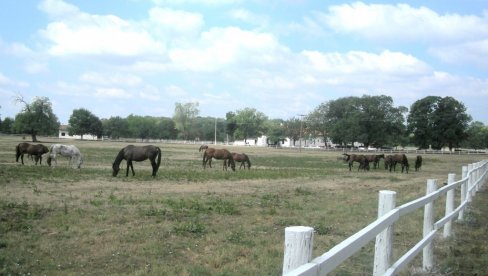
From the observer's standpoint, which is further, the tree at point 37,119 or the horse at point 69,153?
the tree at point 37,119

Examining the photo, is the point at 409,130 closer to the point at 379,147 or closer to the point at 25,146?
the point at 379,147

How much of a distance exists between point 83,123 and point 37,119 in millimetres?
46300

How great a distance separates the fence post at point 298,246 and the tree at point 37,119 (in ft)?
303

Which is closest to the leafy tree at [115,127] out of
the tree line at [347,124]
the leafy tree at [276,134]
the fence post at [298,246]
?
the tree line at [347,124]

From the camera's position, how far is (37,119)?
287 feet

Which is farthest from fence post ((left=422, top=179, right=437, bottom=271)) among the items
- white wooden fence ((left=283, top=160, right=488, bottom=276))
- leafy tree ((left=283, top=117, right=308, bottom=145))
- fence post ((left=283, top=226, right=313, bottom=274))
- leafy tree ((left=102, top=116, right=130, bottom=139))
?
leafy tree ((left=102, top=116, right=130, bottom=139))

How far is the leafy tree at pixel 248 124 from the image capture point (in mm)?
161875

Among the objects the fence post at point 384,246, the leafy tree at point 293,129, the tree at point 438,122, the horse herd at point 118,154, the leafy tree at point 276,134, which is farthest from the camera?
the leafy tree at point 276,134

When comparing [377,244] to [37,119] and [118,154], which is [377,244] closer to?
[118,154]

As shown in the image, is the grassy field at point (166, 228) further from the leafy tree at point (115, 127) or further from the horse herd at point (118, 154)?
the leafy tree at point (115, 127)

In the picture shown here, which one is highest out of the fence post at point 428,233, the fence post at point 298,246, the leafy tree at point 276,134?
the leafy tree at point 276,134

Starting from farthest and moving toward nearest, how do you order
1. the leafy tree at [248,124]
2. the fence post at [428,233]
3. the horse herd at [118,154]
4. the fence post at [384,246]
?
the leafy tree at [248,124] < the horse herd at [118,154] < the fence post at [428,233] < the fence post at [384,246]

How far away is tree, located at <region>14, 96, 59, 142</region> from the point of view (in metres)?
86.2

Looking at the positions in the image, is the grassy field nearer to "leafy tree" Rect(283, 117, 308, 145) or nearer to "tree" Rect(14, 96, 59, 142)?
"tree" Rect(14, 96, 59, 142)
